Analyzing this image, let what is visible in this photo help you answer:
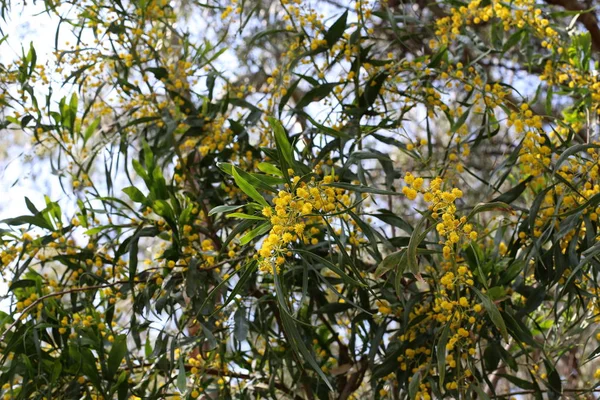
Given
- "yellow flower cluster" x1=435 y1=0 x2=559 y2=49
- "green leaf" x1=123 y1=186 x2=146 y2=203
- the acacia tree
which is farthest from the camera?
"yellow flower cluster" x1=435 y1=0 x2=559 y2=49

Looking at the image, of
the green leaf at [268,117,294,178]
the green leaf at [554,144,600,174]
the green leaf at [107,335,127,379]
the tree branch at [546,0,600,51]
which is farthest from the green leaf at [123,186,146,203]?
the tree branch at [546,0,600,51]

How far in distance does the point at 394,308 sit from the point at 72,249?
0.65 m

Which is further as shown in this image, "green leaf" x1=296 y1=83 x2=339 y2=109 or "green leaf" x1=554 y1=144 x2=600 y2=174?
"green leaf" x1=296 y1=83 x2=339 y2=109

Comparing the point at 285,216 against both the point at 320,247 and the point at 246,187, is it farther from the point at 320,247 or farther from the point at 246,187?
the point at 320,247

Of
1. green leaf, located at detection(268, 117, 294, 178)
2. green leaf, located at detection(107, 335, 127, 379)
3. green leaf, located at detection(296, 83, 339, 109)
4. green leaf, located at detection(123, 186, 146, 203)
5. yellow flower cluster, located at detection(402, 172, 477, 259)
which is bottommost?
yellow flower cluster, located at detection(402, 172, 477, 259)

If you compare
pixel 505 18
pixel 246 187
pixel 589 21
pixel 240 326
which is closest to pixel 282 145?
pixel 246 187

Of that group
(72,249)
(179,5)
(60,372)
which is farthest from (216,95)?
(60,372)

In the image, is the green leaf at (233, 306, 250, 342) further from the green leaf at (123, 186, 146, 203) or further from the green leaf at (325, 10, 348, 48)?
the green leaf at (325, 10, 348, 48)

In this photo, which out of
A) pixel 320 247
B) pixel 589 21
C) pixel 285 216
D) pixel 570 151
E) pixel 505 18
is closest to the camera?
pixel 285 216

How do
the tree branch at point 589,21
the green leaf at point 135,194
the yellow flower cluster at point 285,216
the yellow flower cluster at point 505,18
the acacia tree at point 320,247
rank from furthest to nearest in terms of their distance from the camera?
the tree branch at point 589,21
the yellow flower cluster at point 505,18
the green leaf at point 135,194
the acacia tree at point 320,247
the yellow flower cluster at point 285,216

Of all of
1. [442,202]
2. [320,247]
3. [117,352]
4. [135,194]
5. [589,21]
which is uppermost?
[589,21]

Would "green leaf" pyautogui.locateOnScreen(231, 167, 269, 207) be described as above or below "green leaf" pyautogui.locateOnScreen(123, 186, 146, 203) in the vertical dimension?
below

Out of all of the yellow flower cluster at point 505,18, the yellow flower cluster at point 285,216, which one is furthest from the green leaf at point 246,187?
the yellow flower cluster at point 505,18

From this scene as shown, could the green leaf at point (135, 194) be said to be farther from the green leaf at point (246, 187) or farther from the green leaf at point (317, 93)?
the green leaf at point (246, 187)
